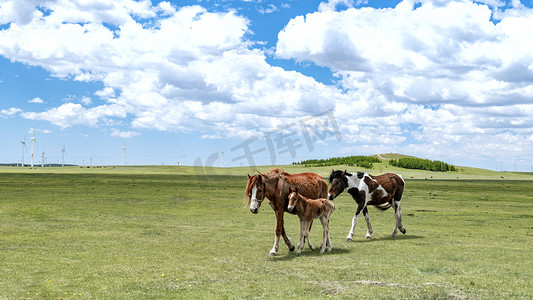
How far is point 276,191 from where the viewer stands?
14438mm

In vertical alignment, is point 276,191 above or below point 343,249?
above

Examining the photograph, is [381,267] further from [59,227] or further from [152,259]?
[59,227]

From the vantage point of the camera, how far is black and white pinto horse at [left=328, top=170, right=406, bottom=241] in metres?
17.8

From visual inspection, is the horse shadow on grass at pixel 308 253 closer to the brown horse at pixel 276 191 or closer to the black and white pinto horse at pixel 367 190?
the brown horse at pixel 276 191

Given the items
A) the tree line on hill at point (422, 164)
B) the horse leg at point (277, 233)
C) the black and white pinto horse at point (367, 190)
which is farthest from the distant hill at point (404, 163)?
the horse leg at point (277, 233)

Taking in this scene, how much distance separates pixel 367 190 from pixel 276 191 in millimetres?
5343

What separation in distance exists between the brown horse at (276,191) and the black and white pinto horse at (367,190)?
1.93m

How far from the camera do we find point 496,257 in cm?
1374

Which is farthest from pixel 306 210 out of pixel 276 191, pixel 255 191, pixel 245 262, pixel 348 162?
pixel 348 162

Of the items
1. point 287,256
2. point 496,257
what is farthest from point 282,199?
point 496,257

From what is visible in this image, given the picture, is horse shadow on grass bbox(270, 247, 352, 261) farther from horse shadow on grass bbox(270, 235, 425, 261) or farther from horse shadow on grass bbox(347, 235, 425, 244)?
horse shadow on grass bbox(347, 235, 425, 244)

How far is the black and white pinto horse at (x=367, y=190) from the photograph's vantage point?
1777 cm

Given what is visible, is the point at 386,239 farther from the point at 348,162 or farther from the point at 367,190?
the point at 348,162

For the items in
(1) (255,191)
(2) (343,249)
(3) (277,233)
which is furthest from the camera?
(2) (343,249)
